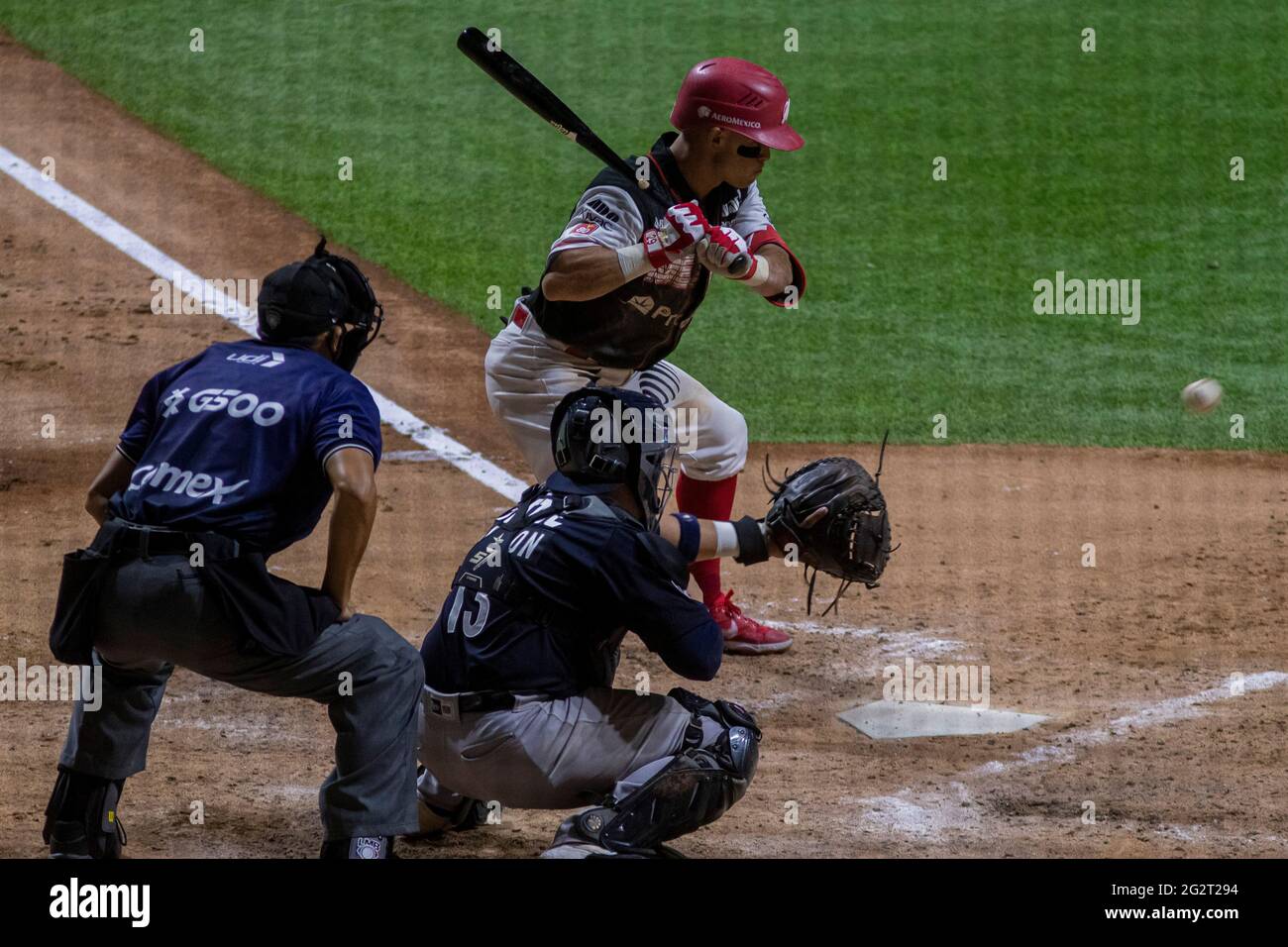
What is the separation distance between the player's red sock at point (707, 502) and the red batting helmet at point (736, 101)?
1.24 meters

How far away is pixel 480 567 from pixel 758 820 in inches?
44.6

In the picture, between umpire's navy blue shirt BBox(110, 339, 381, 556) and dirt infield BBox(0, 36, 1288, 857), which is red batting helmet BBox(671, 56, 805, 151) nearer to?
dirt infield BBox(0, 36, 1288, 857)

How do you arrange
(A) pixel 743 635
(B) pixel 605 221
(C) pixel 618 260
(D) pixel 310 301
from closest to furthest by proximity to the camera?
(D) pixel 310 301 < (C) pixel 618 260 < (B) pixel 605 221 < (A) pixel 743 635

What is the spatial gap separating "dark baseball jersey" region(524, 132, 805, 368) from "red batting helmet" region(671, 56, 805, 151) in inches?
8.7

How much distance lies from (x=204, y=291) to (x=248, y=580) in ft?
21.8

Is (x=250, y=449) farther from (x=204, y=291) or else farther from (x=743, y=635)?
(x=204, y=291)

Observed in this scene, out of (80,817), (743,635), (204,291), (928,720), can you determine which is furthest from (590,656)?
(204,291)

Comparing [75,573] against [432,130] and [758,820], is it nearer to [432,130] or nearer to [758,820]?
[758,820]

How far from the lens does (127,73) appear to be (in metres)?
13.0

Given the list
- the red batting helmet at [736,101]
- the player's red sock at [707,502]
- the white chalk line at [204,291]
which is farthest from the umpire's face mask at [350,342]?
the white chalk line at [204,291]

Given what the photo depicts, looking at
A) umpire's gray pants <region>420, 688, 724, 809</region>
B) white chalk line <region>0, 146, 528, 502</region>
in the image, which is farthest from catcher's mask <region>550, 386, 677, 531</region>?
white chalk line <region>0, 146, 528, 502</region>

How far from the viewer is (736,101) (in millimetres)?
A: 5355

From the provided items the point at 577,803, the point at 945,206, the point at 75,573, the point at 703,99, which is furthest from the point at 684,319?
the point at 945,206

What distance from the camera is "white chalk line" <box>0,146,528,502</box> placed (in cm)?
802
